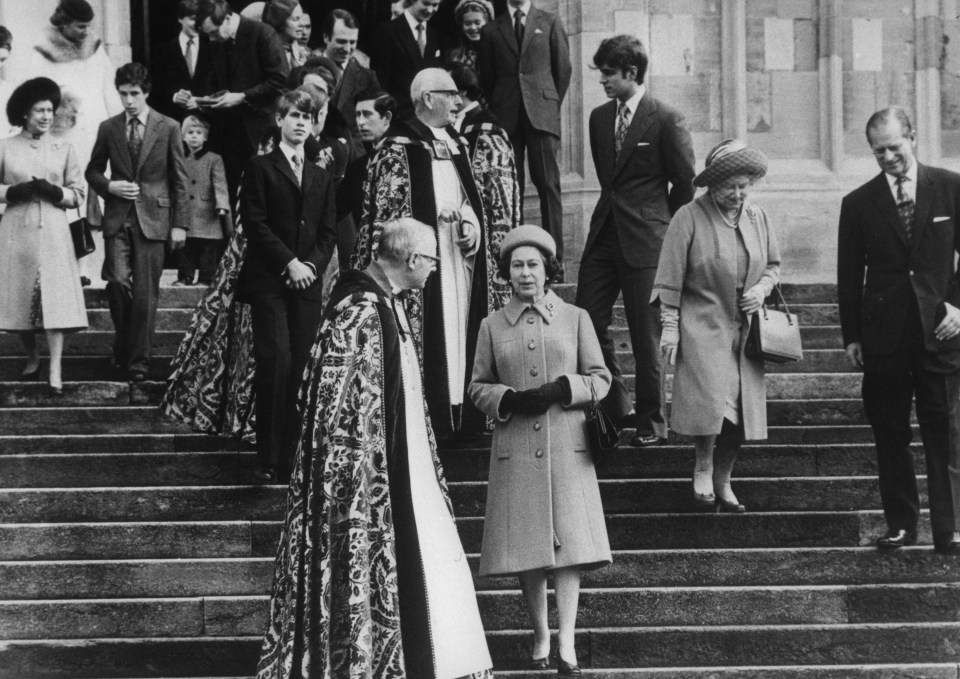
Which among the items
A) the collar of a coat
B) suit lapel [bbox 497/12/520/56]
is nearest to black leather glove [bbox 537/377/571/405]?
the collar of a coat

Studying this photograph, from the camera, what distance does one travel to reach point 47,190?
10.7 meters

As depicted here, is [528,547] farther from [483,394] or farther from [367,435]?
[367,435]

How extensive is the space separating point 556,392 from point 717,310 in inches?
58.6

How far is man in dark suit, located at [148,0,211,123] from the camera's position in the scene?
40.5 feet

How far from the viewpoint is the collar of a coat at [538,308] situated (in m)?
7.88

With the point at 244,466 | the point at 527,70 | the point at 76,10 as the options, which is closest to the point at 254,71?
the point at 76,10

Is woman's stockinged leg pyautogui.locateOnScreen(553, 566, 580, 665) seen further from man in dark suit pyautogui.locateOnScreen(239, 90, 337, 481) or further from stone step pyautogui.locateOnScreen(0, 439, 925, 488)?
man in dark suit pyautogui.locateOnScreen(239, 90, 337, 481)

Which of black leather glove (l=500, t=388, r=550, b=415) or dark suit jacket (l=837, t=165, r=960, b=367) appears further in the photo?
dark suit jacket (l=837, t=165, r=960, b=367)

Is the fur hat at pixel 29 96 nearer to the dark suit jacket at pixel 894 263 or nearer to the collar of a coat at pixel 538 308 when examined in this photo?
the collar of a coat at pixel 538 308

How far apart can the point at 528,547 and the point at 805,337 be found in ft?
13.3

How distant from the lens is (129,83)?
1104 centimetres

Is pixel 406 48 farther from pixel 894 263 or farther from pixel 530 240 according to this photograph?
pixel 530 240

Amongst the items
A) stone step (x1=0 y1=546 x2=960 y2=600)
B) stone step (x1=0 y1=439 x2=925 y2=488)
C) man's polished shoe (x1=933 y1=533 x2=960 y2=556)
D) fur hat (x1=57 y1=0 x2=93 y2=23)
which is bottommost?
stone step (x1=0 y1=546 x2=960 y2=600)

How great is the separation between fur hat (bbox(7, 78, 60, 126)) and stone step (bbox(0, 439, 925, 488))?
2.57m
